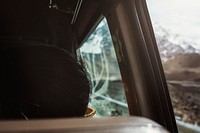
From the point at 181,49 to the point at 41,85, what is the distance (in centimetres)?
78

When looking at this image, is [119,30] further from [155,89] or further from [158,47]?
[155,89]

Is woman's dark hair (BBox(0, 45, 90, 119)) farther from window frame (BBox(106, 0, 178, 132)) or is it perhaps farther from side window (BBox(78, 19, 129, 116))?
side window (BBox(78, 19, 129, 116))

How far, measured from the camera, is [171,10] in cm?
131

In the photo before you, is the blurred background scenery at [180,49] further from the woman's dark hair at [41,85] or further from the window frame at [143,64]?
the woman's dark hair at [41,85]

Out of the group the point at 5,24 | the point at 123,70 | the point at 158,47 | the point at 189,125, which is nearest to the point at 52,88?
the point at 123,70

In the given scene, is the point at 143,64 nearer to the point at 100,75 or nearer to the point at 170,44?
the point at 170,44

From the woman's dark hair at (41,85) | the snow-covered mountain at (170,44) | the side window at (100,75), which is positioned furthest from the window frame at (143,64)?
the side window at (100,75)

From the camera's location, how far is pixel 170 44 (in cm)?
134

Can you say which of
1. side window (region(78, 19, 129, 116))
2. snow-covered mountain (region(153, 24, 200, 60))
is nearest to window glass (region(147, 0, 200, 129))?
snow-covered mountain (region(153, 24, 200, 60))

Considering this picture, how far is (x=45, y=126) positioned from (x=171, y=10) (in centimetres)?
93

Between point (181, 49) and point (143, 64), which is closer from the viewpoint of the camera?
point (181, 49)

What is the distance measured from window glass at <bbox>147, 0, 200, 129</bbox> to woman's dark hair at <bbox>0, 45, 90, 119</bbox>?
505 millimetres

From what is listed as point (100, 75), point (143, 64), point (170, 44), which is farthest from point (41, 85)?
point (100, 75)

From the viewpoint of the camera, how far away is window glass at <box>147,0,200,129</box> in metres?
1.21
